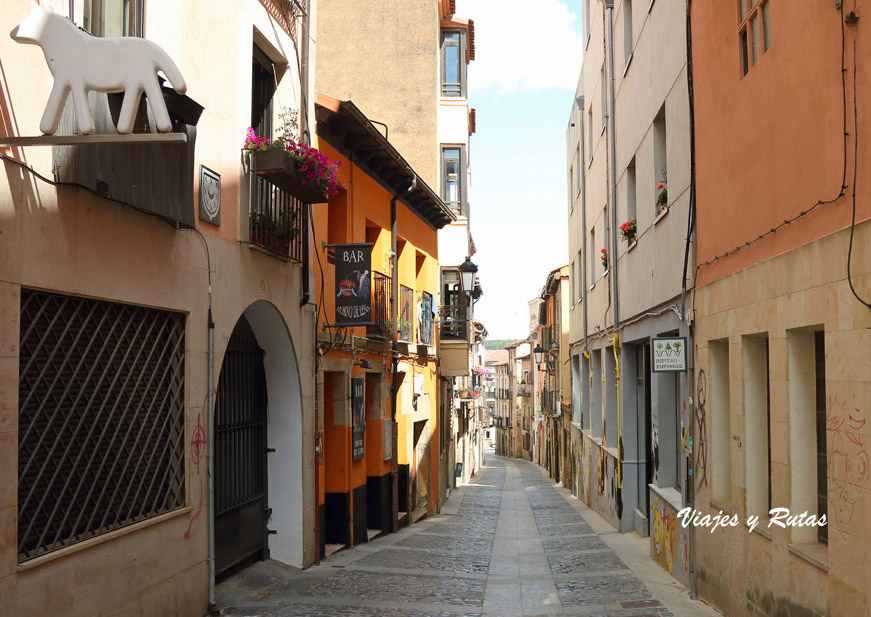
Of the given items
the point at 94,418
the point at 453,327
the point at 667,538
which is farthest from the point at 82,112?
the point at 453,327

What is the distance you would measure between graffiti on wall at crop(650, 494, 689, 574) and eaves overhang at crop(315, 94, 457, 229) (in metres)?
7.25

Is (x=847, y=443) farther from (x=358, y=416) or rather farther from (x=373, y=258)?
(x=373, y=258)

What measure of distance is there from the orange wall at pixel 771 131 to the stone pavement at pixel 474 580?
156 inches

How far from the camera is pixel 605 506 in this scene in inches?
798

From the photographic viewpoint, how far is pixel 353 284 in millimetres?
12758

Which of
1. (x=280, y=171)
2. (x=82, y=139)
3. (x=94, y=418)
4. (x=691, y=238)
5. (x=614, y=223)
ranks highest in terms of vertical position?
(x=614, y=223)

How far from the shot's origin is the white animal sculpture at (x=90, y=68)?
563 centimetres

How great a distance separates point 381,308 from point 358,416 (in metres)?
2.13

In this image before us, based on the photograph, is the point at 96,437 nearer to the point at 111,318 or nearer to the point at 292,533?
the point at 111,318

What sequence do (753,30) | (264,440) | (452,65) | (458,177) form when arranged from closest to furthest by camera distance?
(753,30) → (264,440) → (458,177) → (452,65)

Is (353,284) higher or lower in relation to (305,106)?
lower

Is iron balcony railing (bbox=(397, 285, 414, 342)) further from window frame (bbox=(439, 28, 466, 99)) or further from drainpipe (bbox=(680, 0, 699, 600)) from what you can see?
window frame (bbox=(439, 28, 466, 99))

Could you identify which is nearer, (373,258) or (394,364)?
(373,258)

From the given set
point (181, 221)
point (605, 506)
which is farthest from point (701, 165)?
point (605, 506)
